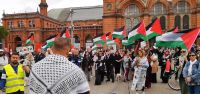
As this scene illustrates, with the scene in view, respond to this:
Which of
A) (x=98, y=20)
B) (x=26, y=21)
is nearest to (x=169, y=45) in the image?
(x=26, y=21)

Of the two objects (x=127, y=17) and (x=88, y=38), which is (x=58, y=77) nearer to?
(x=127, y=17)

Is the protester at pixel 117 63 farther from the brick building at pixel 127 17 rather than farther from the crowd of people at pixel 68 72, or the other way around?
the brick building at pixel 127 17

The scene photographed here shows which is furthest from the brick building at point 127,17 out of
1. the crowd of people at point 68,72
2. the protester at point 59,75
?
the protester at point 59,75

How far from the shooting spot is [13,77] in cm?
795

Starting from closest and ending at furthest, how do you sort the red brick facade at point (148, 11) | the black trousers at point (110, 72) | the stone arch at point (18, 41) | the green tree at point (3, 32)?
the black trousers at point (110, 72) < the red brick facade at point (148, 11) < the green tree at point (3, 32) < the stone arch at point (18, 41)

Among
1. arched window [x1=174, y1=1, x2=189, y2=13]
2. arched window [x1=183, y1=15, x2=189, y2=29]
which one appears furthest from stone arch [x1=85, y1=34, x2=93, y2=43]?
arched window [x1=183, y1=15, x2=189, y2=29]

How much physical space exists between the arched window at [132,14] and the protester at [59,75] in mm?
56034

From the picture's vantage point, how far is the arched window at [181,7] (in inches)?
2243

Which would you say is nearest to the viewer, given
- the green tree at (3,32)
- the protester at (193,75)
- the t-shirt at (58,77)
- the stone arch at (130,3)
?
the t-shirt at (58,77)

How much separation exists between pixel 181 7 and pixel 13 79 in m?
52.1

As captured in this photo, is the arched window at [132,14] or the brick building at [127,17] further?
the arched window at [132,14]

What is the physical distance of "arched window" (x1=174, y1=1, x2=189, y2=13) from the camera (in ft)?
187

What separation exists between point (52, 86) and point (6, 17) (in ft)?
233

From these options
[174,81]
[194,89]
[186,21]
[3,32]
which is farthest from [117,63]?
[3,32]
